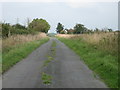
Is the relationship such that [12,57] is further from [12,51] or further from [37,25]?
[37,25]

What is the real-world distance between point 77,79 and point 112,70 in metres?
1.98

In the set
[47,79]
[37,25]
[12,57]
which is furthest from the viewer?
[37,25]

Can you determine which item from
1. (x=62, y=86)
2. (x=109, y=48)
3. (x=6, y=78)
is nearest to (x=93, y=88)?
(x=62, y=86)

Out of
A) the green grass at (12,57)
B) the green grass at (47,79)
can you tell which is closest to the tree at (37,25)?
the green grass at (12,57)

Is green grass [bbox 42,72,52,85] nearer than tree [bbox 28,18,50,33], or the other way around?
green grass [bbox 42,72,52,85]

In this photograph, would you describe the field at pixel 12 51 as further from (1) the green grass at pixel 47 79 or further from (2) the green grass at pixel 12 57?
(1) the green grass at pixel 47 79

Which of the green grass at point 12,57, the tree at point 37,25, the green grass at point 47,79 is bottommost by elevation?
the green grass at point 47,79

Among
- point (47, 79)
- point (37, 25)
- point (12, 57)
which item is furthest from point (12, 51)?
point (37, 25)

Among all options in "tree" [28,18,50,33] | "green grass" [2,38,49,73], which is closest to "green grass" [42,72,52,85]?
"green grass" [2,38,49,73]

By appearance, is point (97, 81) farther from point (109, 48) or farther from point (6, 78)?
point (109, 48)

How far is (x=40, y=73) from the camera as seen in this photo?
963cm

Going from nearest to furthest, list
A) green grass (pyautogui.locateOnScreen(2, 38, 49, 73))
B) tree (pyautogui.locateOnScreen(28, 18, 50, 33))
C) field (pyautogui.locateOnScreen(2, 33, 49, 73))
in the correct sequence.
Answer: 1. green grass (pyautogui.locateOnScreen(2, 38, 49, 73))
2. field (pyautogui.locateOnScreen(2, 33, 49, 73))
3. tree (pyautogui.locateOnScreen(28, 18, 50, 33))

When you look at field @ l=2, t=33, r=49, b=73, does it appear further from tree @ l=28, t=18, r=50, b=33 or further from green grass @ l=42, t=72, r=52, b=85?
tree @ l=28, t=18, r=50, b=33

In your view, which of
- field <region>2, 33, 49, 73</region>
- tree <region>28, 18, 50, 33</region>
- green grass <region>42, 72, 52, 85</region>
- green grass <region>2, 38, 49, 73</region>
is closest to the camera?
green grass <region>42, 72, 52, 85</region>
